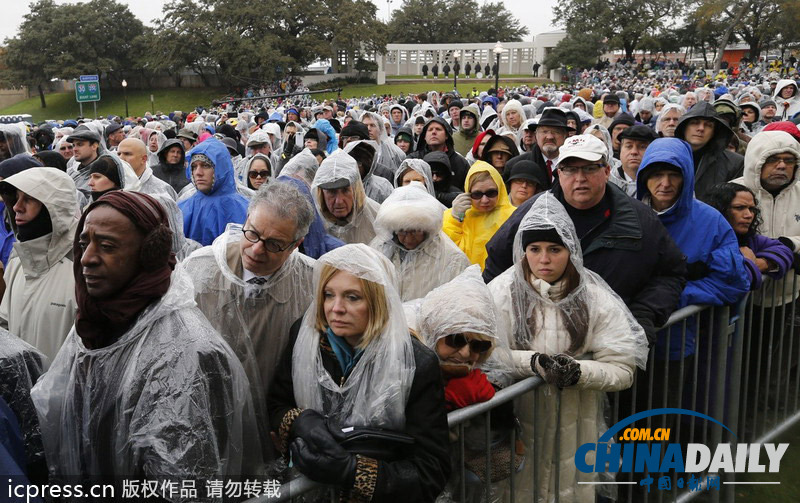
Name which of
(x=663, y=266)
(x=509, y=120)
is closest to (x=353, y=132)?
(x=509, y=120)

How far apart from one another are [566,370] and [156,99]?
214ft

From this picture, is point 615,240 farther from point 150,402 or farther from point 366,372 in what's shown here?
point 150,402

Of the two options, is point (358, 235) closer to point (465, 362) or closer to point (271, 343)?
point (271, 343)

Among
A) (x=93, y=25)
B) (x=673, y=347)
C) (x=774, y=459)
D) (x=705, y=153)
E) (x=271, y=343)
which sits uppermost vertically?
(x=93, y=25)

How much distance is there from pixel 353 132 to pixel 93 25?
2527 inches

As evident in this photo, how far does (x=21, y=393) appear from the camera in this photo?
238cm

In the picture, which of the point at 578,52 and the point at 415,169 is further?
the point at 578,52

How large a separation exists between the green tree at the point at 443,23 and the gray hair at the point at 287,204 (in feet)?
303

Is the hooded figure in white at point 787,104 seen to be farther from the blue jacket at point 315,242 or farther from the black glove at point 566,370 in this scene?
the black glove at point 566,370

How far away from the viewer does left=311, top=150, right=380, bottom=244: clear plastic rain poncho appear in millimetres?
4844

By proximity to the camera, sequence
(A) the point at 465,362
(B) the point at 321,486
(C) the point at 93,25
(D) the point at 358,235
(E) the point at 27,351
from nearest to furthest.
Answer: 1. (B) the point at 321,486
2. (E) the point at 27,351
3. (A) the point at 465,362
4. (D) the point at 358,235
5. (C) the point at 93,25

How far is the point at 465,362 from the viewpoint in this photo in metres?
2.75

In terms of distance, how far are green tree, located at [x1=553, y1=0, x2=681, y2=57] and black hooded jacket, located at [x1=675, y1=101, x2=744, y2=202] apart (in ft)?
210

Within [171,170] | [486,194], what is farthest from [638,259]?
[171,170]
